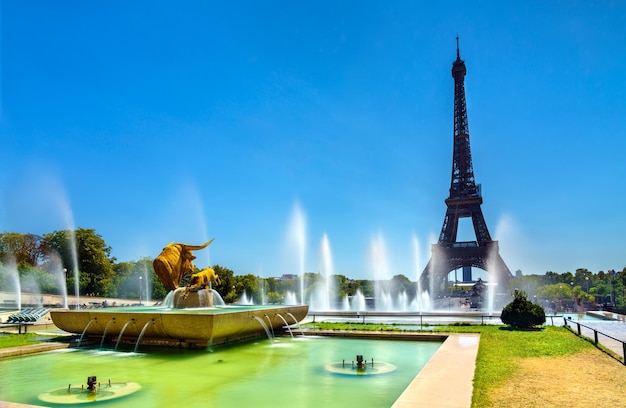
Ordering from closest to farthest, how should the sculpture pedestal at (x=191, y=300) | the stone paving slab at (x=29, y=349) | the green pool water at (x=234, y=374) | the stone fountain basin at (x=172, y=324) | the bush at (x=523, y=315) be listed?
the green pool water at (x=234, y=374) → the stone paving slab at (x=29, y=349) → the stone fountain basin at (x=172, y=324) → the bush at (x=523, y=315) → the sculpture pedestal at (x=191, y=300)

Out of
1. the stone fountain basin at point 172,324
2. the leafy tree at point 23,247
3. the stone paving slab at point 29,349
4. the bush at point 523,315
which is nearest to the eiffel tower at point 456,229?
the bush at point 523,315

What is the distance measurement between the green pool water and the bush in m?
4.97

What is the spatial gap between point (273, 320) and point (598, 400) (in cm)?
1140

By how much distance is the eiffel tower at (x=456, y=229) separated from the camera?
54000 millimetres

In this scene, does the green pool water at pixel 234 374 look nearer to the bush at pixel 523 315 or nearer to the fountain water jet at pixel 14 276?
the bush at pixel 523 315

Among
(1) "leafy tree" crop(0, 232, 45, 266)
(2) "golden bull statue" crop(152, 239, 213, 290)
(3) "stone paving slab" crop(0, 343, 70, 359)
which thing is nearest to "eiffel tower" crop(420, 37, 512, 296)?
(2) "golden bull statue" crop(152, 239, 213, 290)

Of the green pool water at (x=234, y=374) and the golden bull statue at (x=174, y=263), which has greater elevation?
the golden bull statue at (x=174, y=263)

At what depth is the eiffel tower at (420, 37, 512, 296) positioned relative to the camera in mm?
54000

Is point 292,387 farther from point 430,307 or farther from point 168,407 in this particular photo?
point 430,307

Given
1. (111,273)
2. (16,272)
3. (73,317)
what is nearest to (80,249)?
(111,273)

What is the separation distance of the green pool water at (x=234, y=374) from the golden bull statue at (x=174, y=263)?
15.1 feet

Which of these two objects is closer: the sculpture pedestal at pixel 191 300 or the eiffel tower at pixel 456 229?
the sculpture pedestal at pixel 191 300

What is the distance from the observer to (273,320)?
16.6 metres

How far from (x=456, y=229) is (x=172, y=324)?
5116cm
